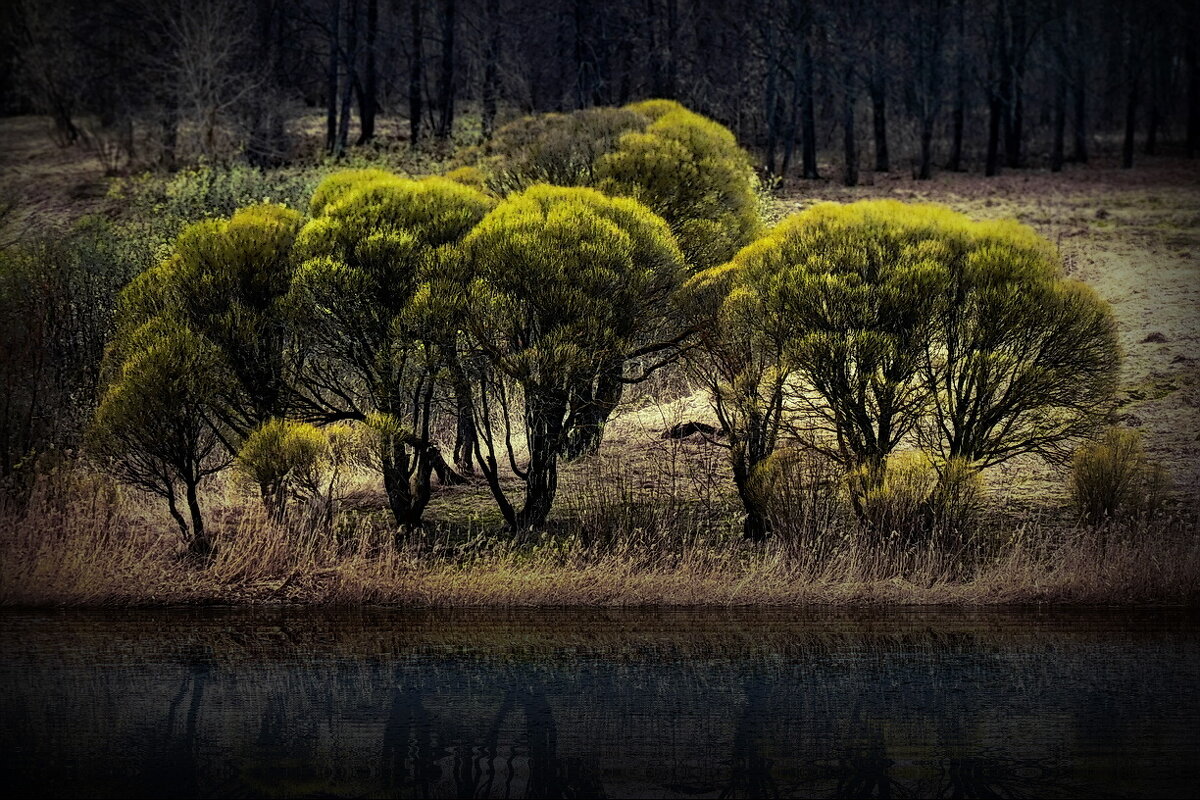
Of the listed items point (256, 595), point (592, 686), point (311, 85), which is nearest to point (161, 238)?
point (256, 595)

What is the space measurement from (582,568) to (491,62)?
134 feet

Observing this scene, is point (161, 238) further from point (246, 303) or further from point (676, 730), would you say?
point (676, 730)

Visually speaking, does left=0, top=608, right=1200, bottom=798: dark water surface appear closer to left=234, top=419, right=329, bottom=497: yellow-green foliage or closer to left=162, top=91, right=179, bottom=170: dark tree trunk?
left=234, top=419, right=329, bottom=497: yellow-green foliage

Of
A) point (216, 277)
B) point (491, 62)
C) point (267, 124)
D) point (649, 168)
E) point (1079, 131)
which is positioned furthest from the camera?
point (1079, 131)

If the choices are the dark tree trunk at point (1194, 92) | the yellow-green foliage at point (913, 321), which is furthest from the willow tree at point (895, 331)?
the dark tree trunk at point (1194, 92)

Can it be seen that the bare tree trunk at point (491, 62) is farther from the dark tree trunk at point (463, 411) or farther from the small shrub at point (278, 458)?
the small shrub at point (278, 458)

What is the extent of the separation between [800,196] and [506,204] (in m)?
30.0

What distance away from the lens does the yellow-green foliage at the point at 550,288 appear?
66.3ft

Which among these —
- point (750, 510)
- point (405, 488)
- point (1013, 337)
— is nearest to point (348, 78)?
point (405, 488)

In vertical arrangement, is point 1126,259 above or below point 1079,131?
below

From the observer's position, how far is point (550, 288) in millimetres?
20328

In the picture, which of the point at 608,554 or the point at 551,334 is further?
the point at 551,334

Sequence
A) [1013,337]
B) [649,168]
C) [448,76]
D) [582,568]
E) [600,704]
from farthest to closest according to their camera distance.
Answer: [448,76]
[649,168]
[1013,337]
[582,568]
[600,704]

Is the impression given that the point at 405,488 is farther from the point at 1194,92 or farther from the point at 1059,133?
the point at 1194,92
